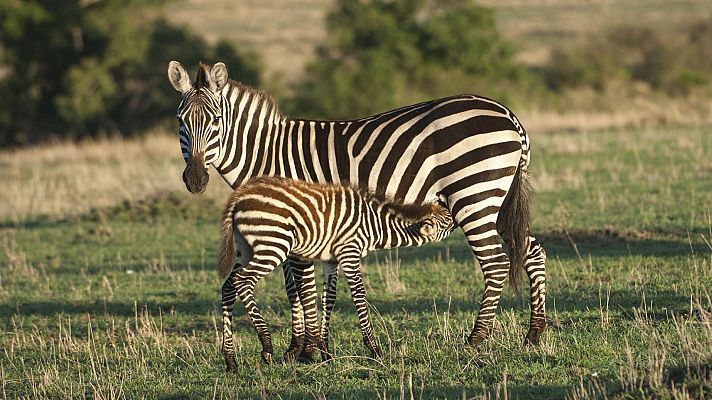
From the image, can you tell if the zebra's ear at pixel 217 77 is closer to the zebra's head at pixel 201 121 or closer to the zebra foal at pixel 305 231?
the zebra's head at pixel 201 121

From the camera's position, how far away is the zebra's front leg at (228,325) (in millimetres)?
8227

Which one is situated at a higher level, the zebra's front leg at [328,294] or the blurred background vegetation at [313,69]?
the blurred background vegetation at [313,69]

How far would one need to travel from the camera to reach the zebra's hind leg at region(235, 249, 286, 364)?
8.10 meters

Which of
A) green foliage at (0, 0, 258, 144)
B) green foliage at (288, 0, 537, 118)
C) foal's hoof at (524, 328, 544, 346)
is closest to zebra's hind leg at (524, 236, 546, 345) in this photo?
foal's hoof at (524, 328, 544, 346)

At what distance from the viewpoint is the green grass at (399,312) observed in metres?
7.49

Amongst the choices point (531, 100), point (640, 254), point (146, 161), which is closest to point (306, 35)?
point (531, 100)

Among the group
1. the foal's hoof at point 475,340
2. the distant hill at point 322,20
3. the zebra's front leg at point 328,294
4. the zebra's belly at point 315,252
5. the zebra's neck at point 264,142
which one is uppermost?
the distant hill at point 322,20

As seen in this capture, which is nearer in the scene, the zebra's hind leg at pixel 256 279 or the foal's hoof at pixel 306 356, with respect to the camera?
the zebra's hind leg at pixel 256 279

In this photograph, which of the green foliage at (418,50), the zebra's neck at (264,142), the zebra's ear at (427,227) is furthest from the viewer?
the green foliage at (418,50)

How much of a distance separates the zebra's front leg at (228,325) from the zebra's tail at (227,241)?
198 mm

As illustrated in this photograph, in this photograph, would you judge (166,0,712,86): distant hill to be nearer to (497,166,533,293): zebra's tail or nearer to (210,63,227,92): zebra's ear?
→ (210,63,227,92): zebra's ear

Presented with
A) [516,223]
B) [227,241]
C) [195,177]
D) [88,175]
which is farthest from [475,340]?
[88,175]

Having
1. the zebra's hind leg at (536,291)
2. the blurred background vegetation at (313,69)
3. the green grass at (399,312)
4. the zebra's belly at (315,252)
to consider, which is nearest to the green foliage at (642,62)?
the blurred background vegetation at (313,69)

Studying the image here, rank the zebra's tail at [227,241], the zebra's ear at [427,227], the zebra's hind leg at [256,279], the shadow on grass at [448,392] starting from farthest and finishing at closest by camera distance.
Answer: the zebra's ear at [427,227] < the zebra's tail at [227,241] < the zebra's hind leg at [256,279] < the shadow on grass at [448,392]
